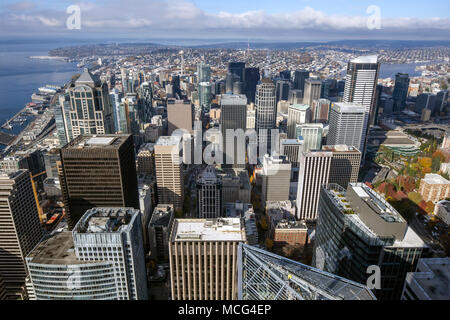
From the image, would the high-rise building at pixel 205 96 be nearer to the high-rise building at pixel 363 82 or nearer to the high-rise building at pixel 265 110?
the high-rise building at pixel 265 110

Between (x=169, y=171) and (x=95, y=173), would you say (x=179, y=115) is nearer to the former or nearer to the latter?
(x=169, y=171)

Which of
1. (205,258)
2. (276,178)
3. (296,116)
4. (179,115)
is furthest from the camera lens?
(179,115)

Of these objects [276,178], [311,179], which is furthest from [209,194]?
[311,179]

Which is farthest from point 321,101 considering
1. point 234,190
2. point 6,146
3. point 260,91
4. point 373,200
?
point 6,146

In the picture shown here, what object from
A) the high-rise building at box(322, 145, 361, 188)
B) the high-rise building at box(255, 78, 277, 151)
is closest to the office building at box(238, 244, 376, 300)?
the high-rise building at box(322, 145, 361, 188)

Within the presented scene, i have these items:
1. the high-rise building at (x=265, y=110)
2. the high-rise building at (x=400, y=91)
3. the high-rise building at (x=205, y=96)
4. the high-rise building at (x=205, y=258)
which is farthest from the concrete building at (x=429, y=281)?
the high-rise building at (x=400, y=91)

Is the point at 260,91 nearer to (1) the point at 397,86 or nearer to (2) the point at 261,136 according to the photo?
(2) the point at 261,136
